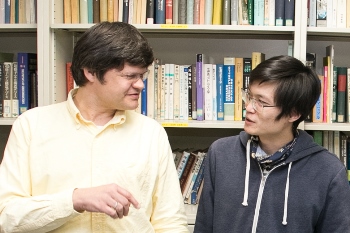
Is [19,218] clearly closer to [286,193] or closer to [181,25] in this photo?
[286,193]

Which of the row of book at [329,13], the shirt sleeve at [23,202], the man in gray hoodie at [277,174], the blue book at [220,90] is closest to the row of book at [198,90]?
the blue book at [220,90]

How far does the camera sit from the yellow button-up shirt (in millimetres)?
1352

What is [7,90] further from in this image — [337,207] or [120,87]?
[337,207]

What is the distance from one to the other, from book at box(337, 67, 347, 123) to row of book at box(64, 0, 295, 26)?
0.32 metres

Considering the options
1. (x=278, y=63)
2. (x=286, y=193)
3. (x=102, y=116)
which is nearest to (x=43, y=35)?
(x=102, y=116)

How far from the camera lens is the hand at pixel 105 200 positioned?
48.2 inches

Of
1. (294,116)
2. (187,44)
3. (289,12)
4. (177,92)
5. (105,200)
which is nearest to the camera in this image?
(105,200)

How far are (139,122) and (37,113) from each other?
0.31 meters

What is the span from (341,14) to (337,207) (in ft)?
3.17

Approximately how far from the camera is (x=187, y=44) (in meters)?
2.45

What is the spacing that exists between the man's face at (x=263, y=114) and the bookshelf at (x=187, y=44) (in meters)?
0.45

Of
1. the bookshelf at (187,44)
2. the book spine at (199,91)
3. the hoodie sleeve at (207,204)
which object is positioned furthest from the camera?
the book spine at (199,91)

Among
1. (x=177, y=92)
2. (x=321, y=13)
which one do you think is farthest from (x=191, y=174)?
(x=321, y=13)

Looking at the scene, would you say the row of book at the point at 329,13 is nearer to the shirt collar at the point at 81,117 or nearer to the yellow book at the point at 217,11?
the yellow book at the point at 217,11
